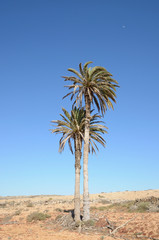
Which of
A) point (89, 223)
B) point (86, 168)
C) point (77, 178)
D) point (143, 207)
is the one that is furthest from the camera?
point (143, 207)

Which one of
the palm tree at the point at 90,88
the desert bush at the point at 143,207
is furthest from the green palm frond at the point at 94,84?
the desert bush at the point at 143,207

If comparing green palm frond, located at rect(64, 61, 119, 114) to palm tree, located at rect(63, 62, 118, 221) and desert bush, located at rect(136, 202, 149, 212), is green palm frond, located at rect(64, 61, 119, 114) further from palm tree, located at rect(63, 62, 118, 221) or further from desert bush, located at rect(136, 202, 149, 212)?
desert bush, located at rect(136, 202, 149, 212)

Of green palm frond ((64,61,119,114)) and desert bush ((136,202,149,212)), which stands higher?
green palm frond ((64,61,119,114))

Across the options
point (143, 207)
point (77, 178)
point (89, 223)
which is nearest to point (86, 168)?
point (77, 178)

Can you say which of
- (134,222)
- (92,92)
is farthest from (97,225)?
(92,92)

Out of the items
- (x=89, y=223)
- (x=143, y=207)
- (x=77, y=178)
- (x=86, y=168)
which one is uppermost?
(x=86, y=168)

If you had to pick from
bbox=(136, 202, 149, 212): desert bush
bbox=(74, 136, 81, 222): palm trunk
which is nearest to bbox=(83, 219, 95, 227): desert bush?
bbox=(74, 136, 81, 222): palm trunk

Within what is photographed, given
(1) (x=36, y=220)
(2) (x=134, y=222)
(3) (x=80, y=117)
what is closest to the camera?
(2) (x=134, y=222)

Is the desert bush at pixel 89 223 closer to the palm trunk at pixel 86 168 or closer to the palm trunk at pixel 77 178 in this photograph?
the palm trunk at pixel 86 168

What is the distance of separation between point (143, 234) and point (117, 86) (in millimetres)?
13103

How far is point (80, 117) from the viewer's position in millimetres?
21766

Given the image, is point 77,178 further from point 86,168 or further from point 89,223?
point 89,223

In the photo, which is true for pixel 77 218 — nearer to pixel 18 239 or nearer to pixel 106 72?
pixel 18 239

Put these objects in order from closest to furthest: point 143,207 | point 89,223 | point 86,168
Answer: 1. point 89,223
2. point 86,168
3. point 143,207
